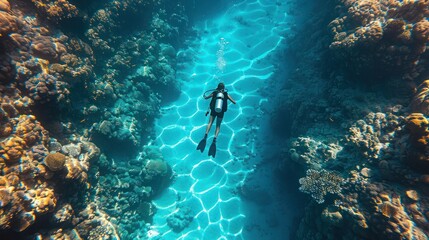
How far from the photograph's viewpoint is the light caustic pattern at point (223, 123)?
34.4 feet

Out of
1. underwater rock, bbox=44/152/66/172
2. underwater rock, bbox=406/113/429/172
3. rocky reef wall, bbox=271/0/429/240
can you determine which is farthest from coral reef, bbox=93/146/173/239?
underwater rock, bbox=406/113/429/172

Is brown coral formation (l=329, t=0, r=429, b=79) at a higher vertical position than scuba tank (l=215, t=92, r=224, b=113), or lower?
higher

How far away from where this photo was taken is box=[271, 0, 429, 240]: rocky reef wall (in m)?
5.33

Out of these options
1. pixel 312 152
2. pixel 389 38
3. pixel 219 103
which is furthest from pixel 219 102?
pixel 389 38

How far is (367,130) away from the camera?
705 cm

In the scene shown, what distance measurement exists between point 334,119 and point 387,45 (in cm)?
276

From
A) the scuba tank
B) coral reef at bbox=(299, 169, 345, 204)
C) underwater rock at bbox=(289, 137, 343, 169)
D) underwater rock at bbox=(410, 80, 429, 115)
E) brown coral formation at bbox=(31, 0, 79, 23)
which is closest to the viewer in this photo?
underwater rock at bbox=(410, 80, 429, 115)

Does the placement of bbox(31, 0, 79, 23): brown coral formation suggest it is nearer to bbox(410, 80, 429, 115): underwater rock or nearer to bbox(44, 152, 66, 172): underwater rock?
bbox(44, 152, 66, 172): underwater rock

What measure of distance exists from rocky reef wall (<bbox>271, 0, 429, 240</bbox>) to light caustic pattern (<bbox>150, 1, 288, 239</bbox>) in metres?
2.85

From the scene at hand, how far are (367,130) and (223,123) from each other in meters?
7.18

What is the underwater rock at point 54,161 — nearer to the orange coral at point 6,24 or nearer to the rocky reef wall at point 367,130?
the orange coral at point 6,24

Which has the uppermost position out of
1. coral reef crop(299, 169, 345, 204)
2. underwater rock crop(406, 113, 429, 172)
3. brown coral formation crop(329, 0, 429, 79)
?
brown coral formation crop(329, 0, 429, 79)

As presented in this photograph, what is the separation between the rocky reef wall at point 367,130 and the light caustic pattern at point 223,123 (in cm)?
285

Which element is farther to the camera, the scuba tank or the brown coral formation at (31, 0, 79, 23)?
the brown coral formation at (31, 0, 79, 23)
